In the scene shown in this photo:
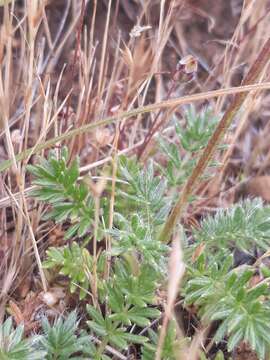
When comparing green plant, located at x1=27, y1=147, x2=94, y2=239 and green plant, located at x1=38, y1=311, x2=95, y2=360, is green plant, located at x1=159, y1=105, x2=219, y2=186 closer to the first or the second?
green plant, located at x1=27, y1=147, x2=94, y2=239

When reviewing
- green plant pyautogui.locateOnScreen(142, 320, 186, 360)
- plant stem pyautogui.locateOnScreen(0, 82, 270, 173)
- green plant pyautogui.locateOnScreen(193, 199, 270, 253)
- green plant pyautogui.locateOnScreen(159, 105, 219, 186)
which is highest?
plant stem pyautogui.locateOnScreen(0, 82, 270, 173)

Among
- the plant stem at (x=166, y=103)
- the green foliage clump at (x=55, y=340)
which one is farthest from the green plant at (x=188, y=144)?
the green foliage clump at (x=55, y=340)

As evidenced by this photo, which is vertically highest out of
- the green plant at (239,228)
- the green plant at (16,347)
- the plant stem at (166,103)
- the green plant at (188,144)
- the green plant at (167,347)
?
the plant stem at (166,103)

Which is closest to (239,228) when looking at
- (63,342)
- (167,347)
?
(167,347)

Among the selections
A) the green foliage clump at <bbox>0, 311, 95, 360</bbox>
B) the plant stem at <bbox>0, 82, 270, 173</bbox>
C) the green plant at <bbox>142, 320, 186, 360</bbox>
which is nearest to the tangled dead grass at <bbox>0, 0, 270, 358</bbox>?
the plant stem at <bbox>0, 82, 270, 173</bbox>

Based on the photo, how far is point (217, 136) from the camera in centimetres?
116

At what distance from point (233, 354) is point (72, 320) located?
0.39 metres

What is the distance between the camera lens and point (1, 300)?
1408 mm

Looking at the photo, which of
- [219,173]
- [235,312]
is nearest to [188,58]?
[219,173]

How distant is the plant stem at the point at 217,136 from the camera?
3.45 ft

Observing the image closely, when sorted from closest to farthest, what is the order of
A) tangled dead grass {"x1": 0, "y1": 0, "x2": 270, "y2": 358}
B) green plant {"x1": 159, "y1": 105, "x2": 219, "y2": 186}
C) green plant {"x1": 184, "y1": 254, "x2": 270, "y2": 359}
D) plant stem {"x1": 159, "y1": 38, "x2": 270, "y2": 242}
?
plant stem {"x1": 159, "y1": 38, "x2": 270, "y2": 242}
green plant {"x1": 184, "y1": 254, "x2": 270, "y2": 359}
tangled dead grass {"x1": 0, "y1": 0, "x2": 270, "y2": 358}
green plant {"x1": 159, "y1": 105, "x2": 219, "y2": 186}

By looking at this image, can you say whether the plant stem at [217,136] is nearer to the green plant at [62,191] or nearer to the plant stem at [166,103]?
the plant stem at [166,103]

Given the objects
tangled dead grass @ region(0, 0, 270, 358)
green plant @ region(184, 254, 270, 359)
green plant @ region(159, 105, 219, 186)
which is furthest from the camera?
green plant @ region(159, 105, 219, 186)

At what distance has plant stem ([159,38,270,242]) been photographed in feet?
3.45
